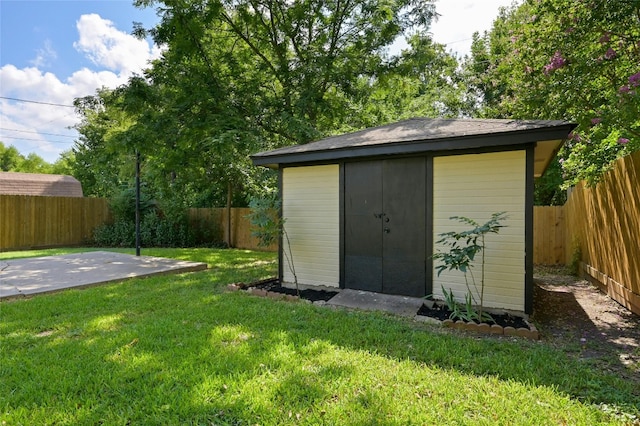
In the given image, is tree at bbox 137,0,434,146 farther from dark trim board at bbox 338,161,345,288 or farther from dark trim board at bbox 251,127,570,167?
dark trim board at bbox 338,161,345,288

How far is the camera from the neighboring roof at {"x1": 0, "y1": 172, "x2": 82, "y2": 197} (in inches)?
671

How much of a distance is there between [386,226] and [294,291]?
1655 mm

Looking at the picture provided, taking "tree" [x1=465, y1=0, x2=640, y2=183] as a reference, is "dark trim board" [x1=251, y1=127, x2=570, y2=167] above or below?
below

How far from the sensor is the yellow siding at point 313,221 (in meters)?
4.95

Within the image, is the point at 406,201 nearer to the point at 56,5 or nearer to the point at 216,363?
the point at 216,363

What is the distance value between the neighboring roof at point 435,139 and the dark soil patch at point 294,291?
1897mm

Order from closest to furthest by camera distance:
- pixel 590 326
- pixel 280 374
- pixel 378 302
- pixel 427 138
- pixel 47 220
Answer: pixel 280 374, pixel 590 326, pixel 427 138, pixel 378 302, pixel 47 220

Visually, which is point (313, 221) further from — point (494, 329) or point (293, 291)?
point (494, 329)

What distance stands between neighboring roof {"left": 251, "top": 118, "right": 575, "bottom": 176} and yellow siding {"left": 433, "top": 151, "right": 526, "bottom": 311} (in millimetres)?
239

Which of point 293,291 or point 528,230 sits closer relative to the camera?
point 528,230

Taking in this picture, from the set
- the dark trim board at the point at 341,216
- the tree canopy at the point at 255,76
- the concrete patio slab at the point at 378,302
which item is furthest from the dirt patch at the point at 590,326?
the tree canopy at the point at 255,76

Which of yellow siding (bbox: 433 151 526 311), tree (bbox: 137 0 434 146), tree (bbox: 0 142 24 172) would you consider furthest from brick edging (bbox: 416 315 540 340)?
tree (bbox: 0 142 24 172)

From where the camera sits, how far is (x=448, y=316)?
3682 millimetres

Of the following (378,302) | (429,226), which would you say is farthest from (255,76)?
(378,302)
